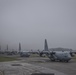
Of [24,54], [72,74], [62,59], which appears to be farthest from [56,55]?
[24,54]

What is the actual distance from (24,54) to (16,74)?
74930mm

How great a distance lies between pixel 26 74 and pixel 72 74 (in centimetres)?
565

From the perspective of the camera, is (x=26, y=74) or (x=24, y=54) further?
(x=24, y=54)

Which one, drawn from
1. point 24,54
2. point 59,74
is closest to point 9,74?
point 59,74

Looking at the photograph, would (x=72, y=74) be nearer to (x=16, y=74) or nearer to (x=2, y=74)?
(x=16, y=74)

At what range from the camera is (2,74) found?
880 inches

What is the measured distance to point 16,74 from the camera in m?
22.4

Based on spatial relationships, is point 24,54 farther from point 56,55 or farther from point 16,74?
point 16,74

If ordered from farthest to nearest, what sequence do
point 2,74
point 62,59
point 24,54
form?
point 24,54, point 62,59, point 2,74

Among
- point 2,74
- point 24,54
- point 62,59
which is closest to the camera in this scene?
point 2,74

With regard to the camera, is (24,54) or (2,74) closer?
(2,74)

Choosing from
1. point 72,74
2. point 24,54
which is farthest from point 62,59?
point 24,54

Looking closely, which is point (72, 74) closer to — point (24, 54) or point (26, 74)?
point (26, 74)

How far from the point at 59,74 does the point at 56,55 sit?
3106 cm
